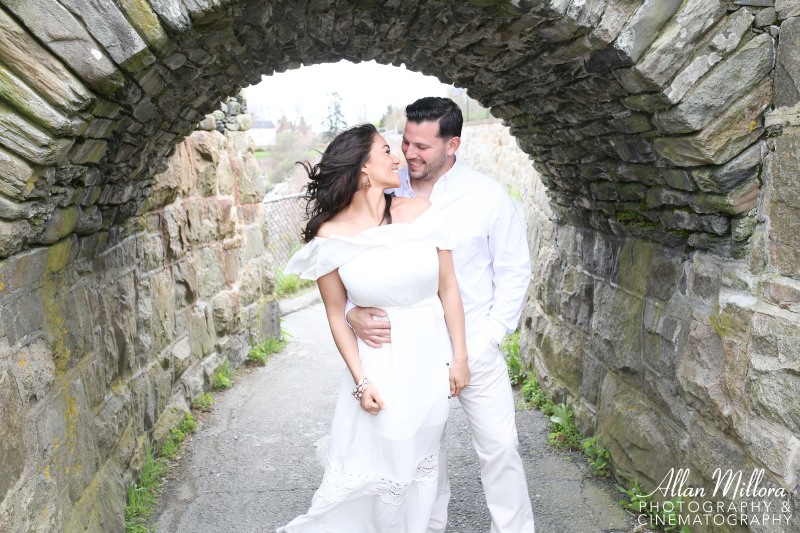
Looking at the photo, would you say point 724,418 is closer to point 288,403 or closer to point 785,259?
point 785,259

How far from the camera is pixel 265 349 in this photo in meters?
7.08

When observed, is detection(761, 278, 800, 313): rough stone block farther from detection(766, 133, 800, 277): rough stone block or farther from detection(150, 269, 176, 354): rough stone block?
detection(150, 269, 176, 354): rough stone block

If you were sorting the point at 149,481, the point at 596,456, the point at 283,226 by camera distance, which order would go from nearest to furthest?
1. the point at 149,481
2. the point at 596,456
3. the point at 283,226

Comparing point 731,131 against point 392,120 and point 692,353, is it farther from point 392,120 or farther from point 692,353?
point 392,120

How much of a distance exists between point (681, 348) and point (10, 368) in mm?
2622

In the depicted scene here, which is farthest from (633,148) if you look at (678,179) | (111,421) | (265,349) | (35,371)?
(265,349)

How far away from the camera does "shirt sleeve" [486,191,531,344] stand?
2.95 meters

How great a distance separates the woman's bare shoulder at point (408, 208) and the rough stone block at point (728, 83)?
1004 millimetres

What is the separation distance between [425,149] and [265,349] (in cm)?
453

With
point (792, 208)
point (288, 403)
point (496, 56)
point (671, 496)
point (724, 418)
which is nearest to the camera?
point (792, 208)

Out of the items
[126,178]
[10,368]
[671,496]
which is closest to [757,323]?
[671,496]

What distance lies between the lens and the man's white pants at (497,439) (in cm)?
291

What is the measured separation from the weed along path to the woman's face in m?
1.80

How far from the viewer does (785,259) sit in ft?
7.78
